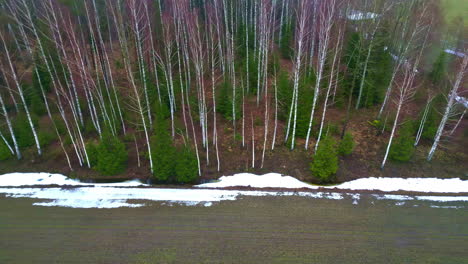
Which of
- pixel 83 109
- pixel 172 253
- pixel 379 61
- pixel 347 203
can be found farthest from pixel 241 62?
pixel 172 253

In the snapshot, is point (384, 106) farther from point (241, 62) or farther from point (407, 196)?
point (241, 62)

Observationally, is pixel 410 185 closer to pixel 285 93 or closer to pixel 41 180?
pixel 285 93

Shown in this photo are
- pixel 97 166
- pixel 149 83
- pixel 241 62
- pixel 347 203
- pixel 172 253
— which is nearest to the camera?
pixel 172 253

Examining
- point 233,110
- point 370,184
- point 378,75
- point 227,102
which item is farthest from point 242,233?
point 378,75

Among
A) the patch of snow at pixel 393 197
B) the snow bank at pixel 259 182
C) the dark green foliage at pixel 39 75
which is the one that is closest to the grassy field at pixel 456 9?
the patch of snow at pixel 393 197

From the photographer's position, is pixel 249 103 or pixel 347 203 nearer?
pixel 347 203
